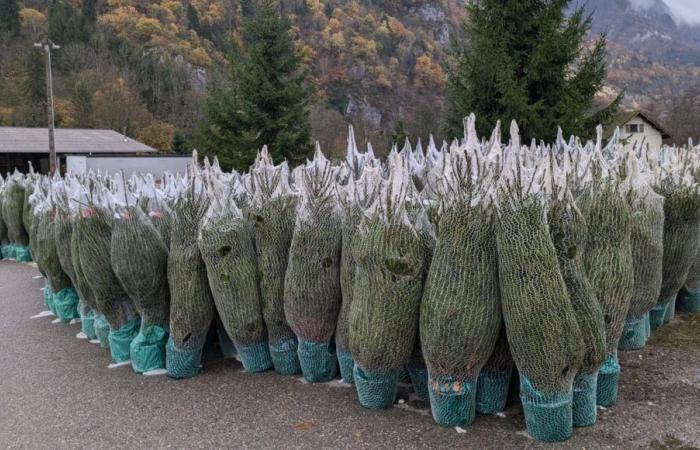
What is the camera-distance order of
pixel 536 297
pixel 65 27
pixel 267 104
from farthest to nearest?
pixel 65 27 < pixel 267 104 < pixel 536 297

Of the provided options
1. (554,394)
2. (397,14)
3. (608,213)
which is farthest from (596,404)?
(397,14)

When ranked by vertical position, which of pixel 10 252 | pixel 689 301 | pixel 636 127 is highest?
pixel 636 127

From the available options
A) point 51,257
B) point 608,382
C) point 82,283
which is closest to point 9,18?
point 51,257

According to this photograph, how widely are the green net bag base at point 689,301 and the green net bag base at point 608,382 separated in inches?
115

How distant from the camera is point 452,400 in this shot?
3.85 m

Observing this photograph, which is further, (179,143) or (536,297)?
(179,143)

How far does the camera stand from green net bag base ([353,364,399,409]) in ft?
13.6

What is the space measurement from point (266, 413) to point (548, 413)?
2.03 meters

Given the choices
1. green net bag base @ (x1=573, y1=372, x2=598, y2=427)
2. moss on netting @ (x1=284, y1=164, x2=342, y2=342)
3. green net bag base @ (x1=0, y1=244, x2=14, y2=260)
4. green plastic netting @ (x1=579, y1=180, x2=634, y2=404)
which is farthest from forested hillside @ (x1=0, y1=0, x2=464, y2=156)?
green net bag base @ (x1=573, y1=372, x2=598, y2=427)

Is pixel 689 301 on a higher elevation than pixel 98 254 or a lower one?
lower

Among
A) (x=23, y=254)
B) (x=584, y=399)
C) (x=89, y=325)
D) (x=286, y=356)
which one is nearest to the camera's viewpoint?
(x=584, y=399)

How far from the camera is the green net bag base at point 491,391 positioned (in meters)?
4.04

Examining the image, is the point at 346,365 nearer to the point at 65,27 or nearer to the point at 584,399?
the point at 584,399

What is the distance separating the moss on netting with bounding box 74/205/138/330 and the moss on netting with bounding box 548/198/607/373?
13.0 feet
